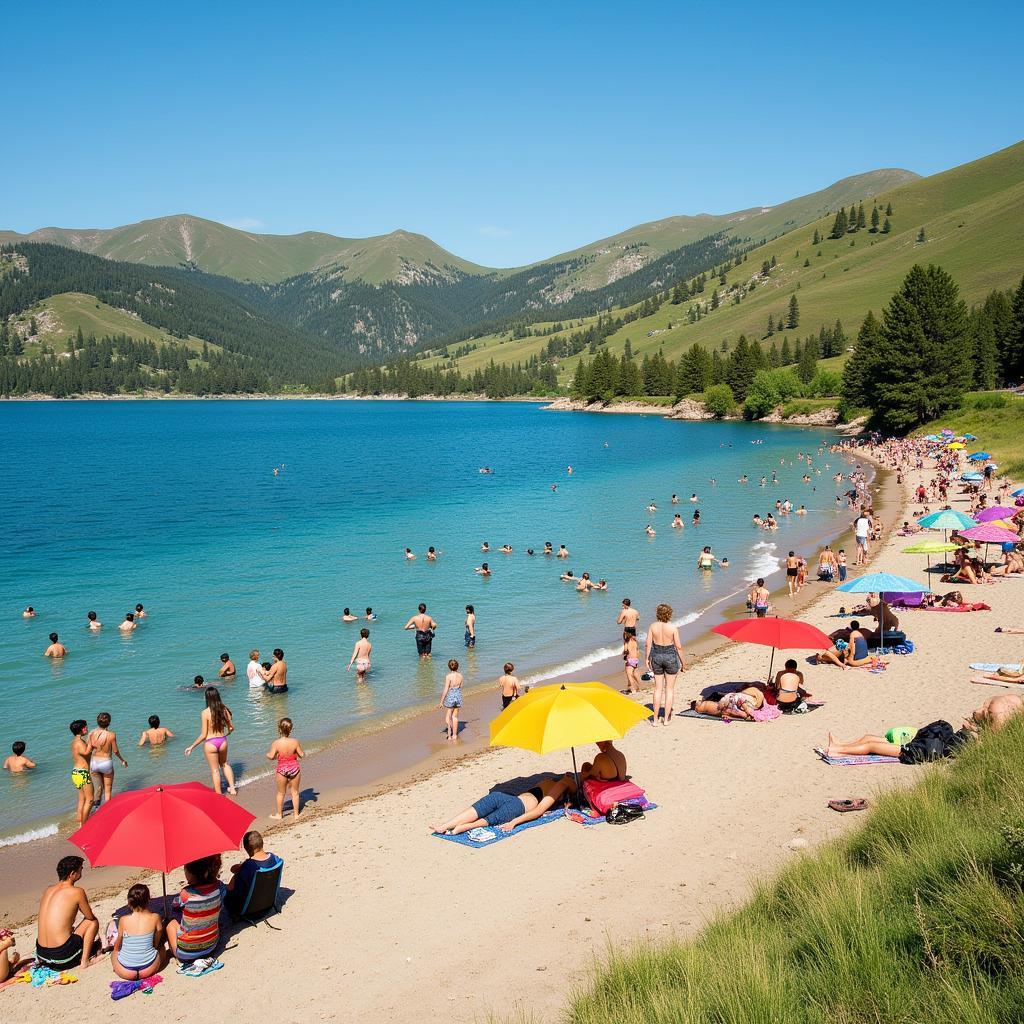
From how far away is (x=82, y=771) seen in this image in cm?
1445

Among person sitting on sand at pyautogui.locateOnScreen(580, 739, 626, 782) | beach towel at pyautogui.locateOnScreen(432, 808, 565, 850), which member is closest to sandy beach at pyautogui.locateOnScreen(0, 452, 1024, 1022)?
beach towel at pyautogui.locateOnScreen(432, 808, 565, 850)

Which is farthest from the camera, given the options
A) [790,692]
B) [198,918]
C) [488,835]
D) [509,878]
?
[790,692]

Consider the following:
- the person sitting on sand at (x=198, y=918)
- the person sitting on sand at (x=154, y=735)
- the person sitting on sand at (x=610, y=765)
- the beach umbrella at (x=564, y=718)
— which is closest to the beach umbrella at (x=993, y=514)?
the person sitting on sand at (x=610, y=765)

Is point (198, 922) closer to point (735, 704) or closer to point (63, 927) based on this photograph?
point (63, 927)

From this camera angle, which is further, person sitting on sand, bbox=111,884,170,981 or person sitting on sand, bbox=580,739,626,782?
person sitting on sand, bbox=580,739,626,782

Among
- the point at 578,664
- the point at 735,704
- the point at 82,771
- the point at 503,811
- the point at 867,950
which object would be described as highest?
the point at 867,950

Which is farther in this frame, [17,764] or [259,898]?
[17,764]

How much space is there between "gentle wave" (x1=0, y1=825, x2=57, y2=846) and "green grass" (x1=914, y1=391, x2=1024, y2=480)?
51185mm

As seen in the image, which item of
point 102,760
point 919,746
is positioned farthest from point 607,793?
point 102,760

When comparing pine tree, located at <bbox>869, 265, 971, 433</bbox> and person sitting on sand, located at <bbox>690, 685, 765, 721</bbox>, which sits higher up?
pine tree, located at <bbox>869, 265, 971, 433</bbox>

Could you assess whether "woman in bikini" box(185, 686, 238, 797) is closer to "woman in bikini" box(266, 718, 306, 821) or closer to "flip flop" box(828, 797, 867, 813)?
"woman in bikini" box(266, 718, 306, 821)

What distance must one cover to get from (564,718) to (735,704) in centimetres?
635

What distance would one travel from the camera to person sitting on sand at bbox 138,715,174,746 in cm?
1750

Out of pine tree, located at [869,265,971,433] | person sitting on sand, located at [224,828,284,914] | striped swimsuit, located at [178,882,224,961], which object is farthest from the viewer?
pine tree, located at [869,265,971,433]
